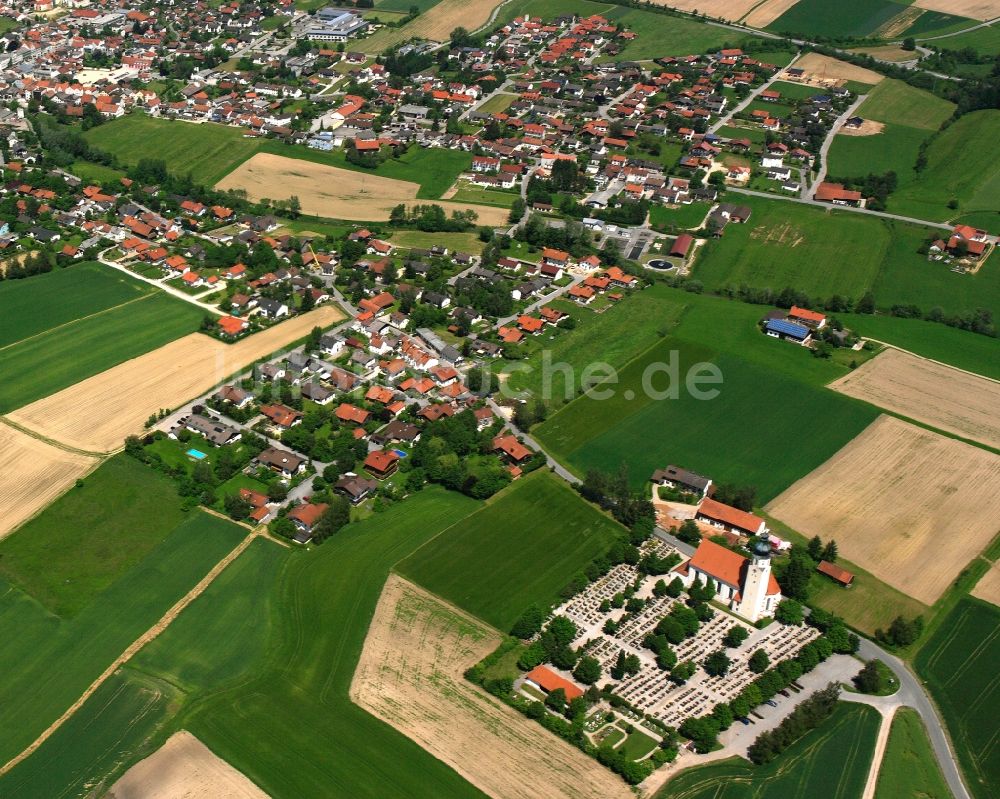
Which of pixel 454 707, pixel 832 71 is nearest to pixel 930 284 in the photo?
pixel 832 71

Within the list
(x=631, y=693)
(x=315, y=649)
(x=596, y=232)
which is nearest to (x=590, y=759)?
(x=631, y=693)

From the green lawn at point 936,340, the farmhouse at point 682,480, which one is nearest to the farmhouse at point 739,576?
the farmhouse at point 682,480

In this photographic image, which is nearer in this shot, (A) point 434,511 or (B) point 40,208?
(A) point 434,511

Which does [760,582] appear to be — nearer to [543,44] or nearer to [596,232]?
[596,232]

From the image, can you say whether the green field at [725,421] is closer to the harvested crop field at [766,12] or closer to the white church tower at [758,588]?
the white church tower at [758,588]

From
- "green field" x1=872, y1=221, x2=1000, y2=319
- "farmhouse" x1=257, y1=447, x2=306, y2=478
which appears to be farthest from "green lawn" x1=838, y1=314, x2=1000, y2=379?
"farmhouse" x1=257, y1=447, x2=306, y2=478

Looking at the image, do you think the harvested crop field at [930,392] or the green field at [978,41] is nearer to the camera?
the harvested crop field at [930,392]

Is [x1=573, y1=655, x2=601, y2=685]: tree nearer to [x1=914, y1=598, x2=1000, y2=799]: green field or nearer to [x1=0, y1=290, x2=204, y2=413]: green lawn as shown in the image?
[x1=914, y1=598, x2=1000, y2=799]: green field
